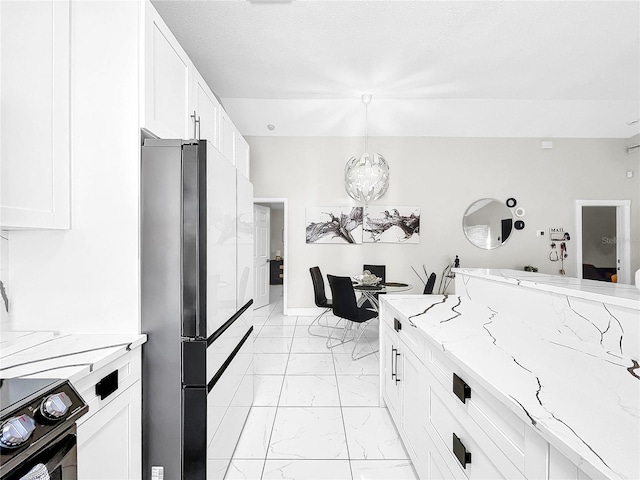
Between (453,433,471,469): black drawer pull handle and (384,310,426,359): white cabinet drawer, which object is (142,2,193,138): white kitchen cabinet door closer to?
(384,310,426,359): white cabinet drawer

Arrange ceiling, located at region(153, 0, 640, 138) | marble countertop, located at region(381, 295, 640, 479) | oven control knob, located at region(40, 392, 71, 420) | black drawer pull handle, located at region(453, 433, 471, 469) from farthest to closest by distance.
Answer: ceiling, located at region(153, 0, 640, 138) < black drawer pull handle, located at region(453, 433, 471, 469) < oven control knob, located at region(40, 392, 71, 420) < marble countertop, located at region(381, 295, 640, 479)

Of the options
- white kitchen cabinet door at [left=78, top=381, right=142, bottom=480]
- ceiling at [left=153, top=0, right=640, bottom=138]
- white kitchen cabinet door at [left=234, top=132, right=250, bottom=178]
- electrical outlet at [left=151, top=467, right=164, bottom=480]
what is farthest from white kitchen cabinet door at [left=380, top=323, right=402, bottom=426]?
ceiling at [left=153, top=0, right=640, bottom=138]

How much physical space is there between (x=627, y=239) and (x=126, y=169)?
276 inches

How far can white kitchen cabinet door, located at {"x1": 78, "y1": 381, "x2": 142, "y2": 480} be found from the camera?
0.98 meters

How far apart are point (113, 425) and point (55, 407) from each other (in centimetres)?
44

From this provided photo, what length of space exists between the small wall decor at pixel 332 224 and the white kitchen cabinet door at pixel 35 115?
153 inches

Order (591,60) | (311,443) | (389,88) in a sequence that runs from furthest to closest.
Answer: (389,88), (591,60), (311,443)

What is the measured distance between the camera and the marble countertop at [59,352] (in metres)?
0.93

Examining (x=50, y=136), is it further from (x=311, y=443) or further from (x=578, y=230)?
(x=578, y=230)

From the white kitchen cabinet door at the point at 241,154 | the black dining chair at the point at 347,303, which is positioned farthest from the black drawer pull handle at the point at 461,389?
the white kitchen cabinet door at the point at 241,154

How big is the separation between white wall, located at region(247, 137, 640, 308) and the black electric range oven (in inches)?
169

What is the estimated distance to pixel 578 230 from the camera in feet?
16.7

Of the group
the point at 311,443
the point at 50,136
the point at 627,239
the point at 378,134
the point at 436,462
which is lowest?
the point at 311,443

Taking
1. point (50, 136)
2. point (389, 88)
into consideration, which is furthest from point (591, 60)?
point (50, 136)
